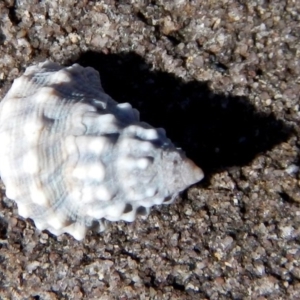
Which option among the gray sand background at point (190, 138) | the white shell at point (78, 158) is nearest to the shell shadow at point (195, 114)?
the gray sand background at point (190, 138)

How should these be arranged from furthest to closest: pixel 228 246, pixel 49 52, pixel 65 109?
pixel 49 52, pixel 228 246, pixel 65 109

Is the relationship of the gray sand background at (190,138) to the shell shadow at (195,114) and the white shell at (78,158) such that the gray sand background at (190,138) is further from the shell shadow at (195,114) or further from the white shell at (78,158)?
the white shell at (78,158)

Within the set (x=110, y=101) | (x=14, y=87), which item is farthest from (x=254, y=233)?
(x=14, y=87)

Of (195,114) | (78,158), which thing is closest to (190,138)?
(195,114)

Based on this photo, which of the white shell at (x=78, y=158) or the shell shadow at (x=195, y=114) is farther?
the shell shadow at (x=195, y=114)

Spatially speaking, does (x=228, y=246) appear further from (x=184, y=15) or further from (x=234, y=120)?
(x=184, y=15)

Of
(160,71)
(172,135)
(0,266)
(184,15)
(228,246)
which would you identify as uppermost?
(184,15)

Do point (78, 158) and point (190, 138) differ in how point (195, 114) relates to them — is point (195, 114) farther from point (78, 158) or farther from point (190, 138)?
point (78, 158)
